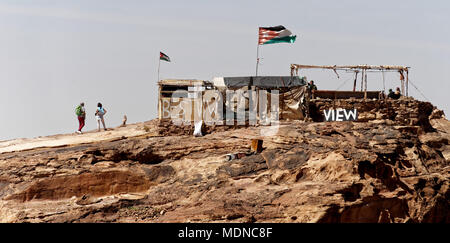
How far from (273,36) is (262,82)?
2195mm

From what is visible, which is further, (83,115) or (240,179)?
(83,115)

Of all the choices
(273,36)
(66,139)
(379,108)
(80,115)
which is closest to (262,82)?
(273,36)

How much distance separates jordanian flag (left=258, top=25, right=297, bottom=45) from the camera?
970 inches

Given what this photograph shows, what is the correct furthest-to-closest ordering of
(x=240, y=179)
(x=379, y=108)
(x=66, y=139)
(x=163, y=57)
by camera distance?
(x=379, y=108) → (x=163, y=57) → (x=66, y=139) → (x=240, y=179)

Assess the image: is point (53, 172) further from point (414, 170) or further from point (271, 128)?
point (414, 170)

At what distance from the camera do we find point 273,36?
2473 centimetres

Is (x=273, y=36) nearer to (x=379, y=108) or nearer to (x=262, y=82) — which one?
(x=262, y=82)

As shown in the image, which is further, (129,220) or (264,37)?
(264,37)

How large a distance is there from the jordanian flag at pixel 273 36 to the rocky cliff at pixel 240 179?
22.3ft

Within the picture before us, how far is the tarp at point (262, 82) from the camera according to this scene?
24672mm

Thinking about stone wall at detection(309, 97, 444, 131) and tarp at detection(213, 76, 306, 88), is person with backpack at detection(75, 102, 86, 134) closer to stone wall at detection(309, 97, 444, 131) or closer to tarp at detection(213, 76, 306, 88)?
tarp at detection(213, 76, 306, 88)
